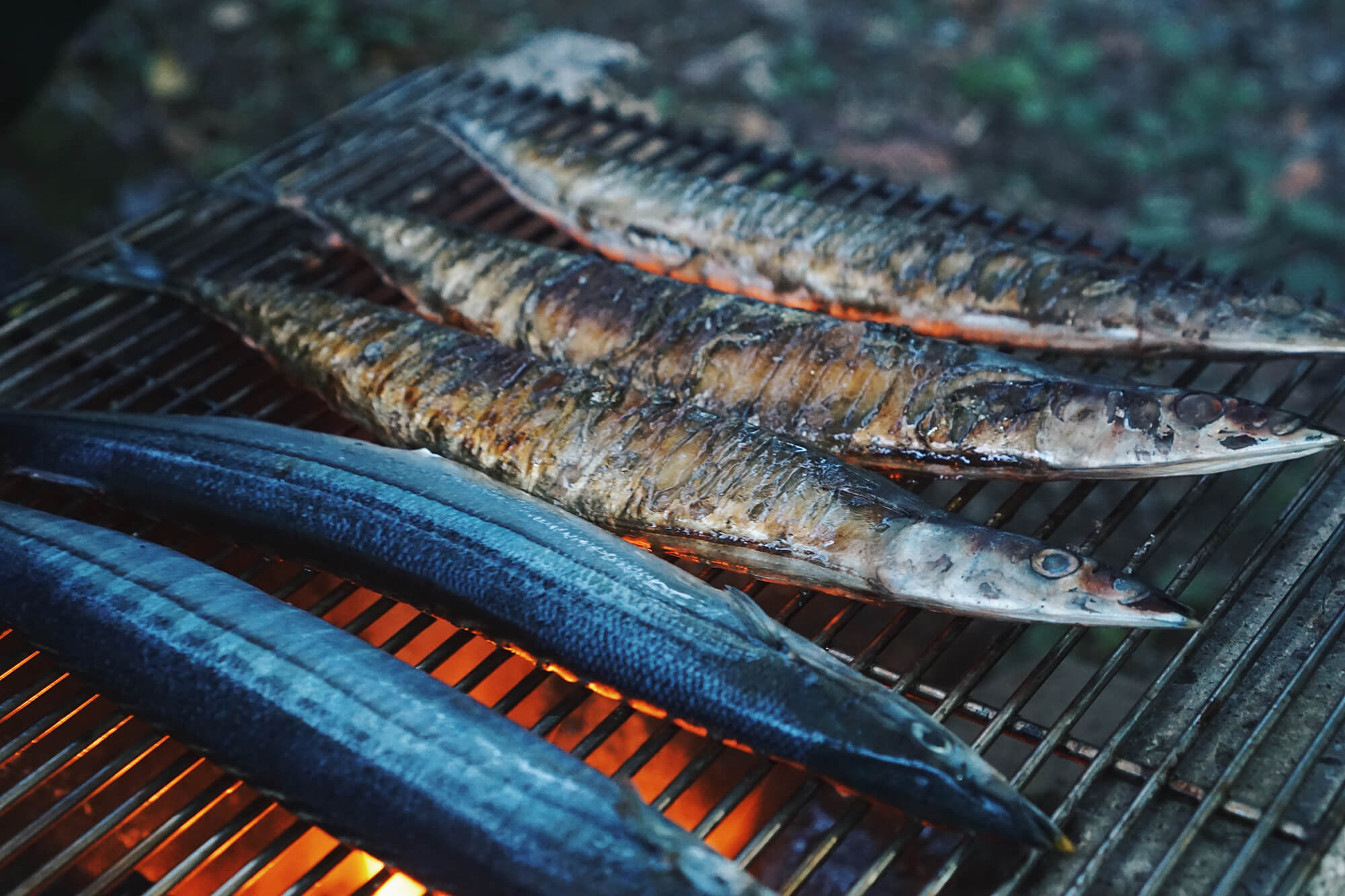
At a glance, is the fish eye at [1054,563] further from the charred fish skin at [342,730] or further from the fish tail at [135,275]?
the fish tail at [135,275]

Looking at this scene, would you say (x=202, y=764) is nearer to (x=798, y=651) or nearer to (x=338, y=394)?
(x=338, y=394)

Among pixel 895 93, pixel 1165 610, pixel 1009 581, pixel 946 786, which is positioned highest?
pixel 895 93

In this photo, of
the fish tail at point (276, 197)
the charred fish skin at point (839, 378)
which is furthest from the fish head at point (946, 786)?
the fish tail at point (276, 197)

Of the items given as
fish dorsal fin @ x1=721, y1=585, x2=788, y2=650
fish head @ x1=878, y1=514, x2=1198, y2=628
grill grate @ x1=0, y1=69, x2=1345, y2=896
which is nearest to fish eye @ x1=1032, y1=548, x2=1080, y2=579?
fish head @ x1=878, y1=514, x2=1198, y2=628

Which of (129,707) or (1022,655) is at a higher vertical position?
(129,707)

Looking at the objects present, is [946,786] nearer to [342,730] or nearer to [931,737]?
[931,737]

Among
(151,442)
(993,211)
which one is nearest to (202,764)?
(151,442)

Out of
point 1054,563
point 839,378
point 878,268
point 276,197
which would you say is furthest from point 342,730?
point 276,197
